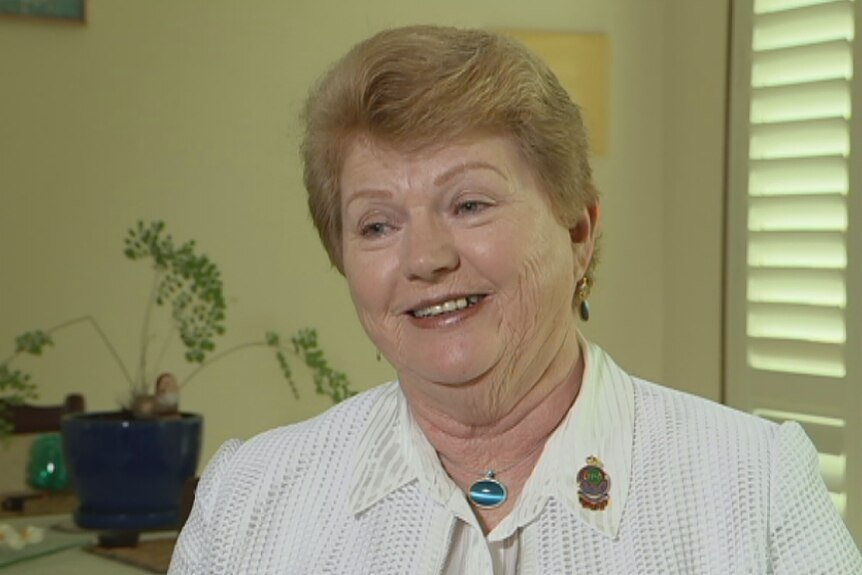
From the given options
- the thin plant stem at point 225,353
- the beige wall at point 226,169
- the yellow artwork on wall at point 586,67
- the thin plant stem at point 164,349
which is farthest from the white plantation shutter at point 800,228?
the thin plant stem at point 164,349

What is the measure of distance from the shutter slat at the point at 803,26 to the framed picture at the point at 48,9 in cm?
143

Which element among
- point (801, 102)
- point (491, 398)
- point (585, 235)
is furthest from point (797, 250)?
point (491, 398)

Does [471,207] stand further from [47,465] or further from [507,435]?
[47,465]

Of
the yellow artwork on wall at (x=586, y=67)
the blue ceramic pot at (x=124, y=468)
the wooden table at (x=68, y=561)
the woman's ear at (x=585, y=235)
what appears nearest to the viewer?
the woman's ear at (x=585, y=235)

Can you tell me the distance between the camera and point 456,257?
1.34 meters

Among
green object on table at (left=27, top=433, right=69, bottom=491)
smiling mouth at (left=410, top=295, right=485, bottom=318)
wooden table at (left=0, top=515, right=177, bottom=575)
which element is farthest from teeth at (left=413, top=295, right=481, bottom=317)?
green object on table at (left=27, top=433, right=69, bottom=491)

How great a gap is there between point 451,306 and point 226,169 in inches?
74.6

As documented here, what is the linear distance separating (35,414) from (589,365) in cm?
172

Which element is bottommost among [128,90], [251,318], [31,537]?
[31,537]

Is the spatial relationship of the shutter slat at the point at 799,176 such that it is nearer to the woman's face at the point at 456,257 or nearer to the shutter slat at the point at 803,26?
the shutter slat at the point at 803,26

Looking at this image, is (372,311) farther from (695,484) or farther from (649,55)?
(649,55)

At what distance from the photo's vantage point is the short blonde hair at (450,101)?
4.47 ft

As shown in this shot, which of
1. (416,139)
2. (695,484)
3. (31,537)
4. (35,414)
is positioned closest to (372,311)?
(416,139)

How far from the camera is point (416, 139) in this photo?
4.47 ft
